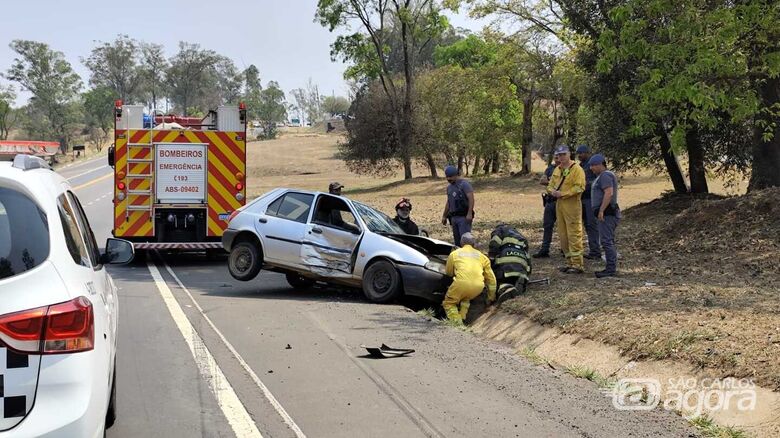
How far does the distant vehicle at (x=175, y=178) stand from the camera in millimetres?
14375

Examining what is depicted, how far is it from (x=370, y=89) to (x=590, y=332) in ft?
134

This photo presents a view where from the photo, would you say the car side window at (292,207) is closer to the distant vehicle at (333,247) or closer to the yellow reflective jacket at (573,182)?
the distant vehicle at (333,247)

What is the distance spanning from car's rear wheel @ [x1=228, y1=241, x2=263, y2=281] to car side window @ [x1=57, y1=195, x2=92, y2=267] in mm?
6998

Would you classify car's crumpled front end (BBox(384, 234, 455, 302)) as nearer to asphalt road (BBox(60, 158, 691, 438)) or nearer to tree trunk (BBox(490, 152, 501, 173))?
asphalt road (BBox(60, 158, 691, 438))

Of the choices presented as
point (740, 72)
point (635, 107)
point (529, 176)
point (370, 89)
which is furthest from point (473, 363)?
point (370, 89)

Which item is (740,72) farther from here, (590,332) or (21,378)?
(21,378)

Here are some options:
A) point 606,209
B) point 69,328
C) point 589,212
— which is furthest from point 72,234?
point 589,212

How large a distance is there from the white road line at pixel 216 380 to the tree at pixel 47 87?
89.7 meters

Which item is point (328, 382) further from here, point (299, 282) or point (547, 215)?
point (547, 215)

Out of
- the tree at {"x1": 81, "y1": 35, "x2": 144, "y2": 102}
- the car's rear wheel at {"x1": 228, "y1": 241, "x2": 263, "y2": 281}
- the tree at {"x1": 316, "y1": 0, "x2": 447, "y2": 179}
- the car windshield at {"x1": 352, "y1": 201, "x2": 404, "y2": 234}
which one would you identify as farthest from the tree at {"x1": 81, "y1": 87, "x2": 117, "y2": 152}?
the car windshield at {"x1": 352, "y1": 201, "x2": 404, "y2": 234}

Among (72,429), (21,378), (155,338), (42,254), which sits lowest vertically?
(155,338)

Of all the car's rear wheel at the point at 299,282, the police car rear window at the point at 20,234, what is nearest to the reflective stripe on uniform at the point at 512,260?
the car's rear wheel at the point at 299,282

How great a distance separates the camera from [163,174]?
14.5 m

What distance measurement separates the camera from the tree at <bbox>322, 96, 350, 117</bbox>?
438ft
